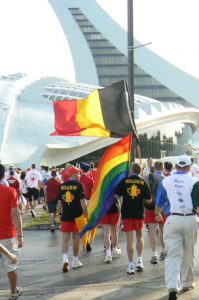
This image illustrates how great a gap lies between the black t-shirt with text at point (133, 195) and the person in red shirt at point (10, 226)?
214 cm

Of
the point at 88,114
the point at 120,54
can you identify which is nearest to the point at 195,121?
the point at 120,54

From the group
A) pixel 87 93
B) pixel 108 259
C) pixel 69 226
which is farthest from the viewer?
pixel 87 93

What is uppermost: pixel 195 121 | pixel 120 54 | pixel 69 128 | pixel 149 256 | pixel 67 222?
pixel 120 54

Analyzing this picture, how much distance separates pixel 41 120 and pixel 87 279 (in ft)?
123

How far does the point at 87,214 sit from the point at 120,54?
85273 millimetres

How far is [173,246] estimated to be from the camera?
6.54 metres

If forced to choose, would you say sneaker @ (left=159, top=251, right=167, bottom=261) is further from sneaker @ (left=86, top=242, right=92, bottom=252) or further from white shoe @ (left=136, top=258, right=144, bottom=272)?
sneaker @ (left=86, top=242, right=92, bottom=252)

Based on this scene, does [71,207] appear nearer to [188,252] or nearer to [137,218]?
[137,218]

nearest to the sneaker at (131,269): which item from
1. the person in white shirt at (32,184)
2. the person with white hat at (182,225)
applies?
the person with white hat at (182,225)

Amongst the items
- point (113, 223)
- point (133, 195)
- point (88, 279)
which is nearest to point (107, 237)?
point (113, 223)

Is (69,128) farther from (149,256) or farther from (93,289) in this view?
(93,289)

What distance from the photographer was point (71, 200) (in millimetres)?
8914

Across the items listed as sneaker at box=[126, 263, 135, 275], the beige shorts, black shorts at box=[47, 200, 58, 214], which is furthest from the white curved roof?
the beige shorts

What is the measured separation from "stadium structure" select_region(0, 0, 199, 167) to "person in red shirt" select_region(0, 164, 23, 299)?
107ft
